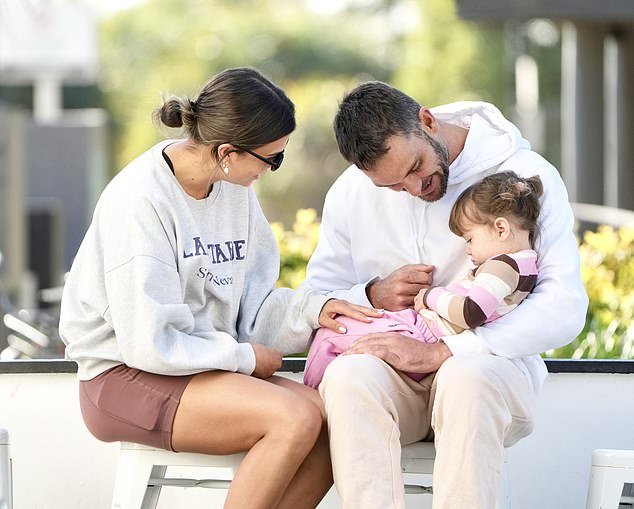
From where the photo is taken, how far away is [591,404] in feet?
11.3

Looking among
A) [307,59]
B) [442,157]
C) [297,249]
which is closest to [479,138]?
[442,157]

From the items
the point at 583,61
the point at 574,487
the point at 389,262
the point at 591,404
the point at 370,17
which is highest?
the point at 370,17

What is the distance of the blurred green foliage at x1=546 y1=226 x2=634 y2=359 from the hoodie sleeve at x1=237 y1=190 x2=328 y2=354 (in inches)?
52.0

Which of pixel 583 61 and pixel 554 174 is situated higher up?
pixel 583 61

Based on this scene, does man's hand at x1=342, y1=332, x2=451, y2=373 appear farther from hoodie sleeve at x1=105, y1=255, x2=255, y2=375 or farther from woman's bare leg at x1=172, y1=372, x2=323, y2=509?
hoodie sleeve at x1=105, y1=255, x2=255, y2=375

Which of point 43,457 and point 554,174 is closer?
point 554,174

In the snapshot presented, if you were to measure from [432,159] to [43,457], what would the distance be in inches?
52.7

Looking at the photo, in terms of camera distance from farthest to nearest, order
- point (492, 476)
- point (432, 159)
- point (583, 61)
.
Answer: point (583, 61), point (432, 159), point (492, 476)

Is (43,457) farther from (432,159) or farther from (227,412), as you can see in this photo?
(432,159)

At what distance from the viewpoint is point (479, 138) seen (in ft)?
10.6

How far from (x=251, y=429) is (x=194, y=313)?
0.34 meters

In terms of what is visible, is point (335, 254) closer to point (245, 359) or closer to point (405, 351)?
point (405, 351)

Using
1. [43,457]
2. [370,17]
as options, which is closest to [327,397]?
[43,457]

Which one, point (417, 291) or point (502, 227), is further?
point (417, 291)
